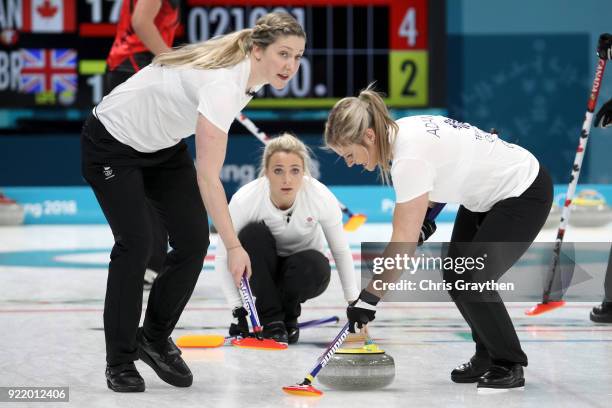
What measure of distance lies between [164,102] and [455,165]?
0.69m

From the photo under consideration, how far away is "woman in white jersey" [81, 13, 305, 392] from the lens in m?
2.49

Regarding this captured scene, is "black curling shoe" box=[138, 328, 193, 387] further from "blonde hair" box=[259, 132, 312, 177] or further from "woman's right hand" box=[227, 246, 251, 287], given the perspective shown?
"blonde hair" box=[259, 132, 312, 177]

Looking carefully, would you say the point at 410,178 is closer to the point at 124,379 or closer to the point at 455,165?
the point at 455,165

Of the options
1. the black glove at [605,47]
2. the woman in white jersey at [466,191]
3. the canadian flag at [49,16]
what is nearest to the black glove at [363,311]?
the woman in white jersey at [466,191]

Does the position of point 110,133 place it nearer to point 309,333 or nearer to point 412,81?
point 309,333

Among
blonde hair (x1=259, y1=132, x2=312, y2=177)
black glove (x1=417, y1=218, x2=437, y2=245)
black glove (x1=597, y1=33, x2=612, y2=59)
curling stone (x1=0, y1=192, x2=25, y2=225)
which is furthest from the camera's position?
curling stone (x1=0, y1=192, x2=25, y2=225)

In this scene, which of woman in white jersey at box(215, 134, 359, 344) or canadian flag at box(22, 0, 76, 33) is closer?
woman in white jersey at box(215, 134, 359, 344)

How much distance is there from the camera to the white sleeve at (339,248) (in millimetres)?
3326

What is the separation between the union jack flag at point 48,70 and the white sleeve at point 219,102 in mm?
5546

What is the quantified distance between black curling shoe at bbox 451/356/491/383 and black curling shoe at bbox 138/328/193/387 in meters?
0.65

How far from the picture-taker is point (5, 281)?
466 centimetres

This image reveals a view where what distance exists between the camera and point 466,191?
8.64 ft

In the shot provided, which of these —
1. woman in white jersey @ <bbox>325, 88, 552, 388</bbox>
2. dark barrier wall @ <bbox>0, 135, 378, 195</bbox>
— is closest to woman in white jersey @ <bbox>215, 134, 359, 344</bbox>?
woman in white jersey @ <bbox>325, 88, 552, 388</bbox>

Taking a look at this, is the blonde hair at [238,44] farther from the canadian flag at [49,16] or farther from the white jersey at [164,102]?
the canadian flag at [49,16]
